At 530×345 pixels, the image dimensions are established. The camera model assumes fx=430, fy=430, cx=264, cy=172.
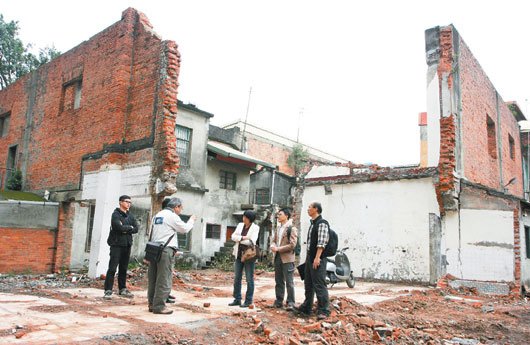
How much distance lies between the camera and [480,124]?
15.4 metres

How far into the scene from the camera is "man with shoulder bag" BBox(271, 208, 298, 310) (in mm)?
6742

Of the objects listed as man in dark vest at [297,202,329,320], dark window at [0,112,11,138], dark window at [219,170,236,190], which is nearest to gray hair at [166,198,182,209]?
man in dark vest at [297,202,329,320]

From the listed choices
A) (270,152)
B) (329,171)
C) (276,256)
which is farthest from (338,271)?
(270,152)

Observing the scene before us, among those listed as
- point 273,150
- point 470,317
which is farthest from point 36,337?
point 273,150

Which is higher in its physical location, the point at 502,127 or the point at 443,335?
the point at 502,127

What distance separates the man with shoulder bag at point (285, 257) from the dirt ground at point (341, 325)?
0.27 m

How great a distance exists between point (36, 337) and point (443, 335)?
5242 millimetres

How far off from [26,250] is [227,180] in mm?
10599

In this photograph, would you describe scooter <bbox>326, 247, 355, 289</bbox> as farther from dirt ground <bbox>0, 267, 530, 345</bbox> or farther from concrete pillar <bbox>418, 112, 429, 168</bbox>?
concrete pillar <bbox>418, 112, 429, 168</bbox>

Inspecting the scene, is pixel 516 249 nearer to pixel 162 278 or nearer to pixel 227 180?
pixel 162 278

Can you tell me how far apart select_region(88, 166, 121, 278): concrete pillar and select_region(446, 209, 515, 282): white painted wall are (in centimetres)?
957

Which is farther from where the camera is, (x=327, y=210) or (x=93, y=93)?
(x=327, y=210)

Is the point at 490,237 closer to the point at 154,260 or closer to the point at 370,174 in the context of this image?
the point at 370,174

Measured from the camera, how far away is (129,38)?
11984 mm
